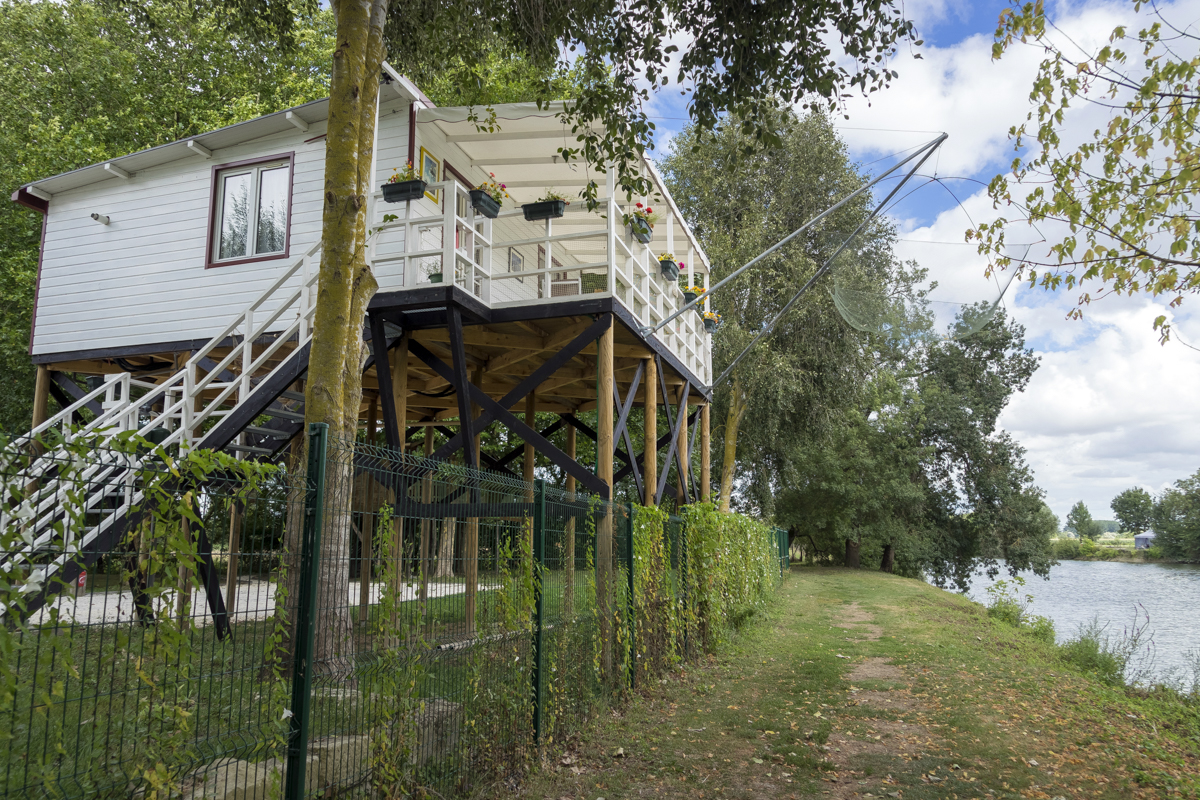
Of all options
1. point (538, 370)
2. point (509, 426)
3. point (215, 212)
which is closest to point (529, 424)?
point (509, 426)

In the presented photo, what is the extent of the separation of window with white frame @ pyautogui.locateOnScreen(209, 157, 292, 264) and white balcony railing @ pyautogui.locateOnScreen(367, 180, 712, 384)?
6.90 feet

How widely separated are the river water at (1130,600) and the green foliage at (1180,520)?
0.99 m

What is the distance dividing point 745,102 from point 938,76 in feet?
6.03

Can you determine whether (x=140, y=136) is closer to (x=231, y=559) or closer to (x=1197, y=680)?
(x=231, y=559)

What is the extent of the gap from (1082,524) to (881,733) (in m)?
86.4

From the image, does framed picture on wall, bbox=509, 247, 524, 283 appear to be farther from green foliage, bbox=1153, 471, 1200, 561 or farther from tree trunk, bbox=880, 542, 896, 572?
green foliage, bbox=1153, 471, 1200, 561

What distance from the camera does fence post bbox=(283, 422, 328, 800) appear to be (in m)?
3.47

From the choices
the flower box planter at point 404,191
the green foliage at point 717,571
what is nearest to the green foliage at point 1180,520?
the green foliage at point 717,571

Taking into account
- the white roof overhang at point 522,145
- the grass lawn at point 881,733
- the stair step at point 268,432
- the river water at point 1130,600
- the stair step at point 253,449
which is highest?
the white roof overhang at point 522,145

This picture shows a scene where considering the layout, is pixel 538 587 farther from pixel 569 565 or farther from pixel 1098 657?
pixel 1098 657

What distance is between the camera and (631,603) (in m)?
8.11

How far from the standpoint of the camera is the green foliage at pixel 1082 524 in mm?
72050

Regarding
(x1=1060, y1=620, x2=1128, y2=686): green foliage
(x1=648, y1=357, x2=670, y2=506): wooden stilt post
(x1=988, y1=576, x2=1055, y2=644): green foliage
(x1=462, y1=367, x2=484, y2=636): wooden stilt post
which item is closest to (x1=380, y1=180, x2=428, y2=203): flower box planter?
(x1=648, y1=357, x2=670, y2=506): wooden stilt post

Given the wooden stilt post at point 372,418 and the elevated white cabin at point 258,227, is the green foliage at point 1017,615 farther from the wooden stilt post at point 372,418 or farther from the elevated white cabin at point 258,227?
the wooden stilt post at point 372,418
